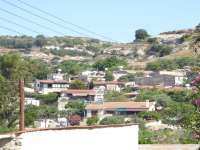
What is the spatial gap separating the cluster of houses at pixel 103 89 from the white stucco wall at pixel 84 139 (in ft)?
133

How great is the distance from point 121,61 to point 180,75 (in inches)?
1443

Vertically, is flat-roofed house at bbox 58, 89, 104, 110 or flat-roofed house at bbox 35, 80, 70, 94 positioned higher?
flat-roofed house at bbox 35, 80, 70, 94

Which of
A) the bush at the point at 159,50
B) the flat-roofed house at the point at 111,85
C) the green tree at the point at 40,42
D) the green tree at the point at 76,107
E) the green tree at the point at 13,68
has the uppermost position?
the green tree at the point at 40,42

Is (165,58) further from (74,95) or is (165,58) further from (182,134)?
(182,134)

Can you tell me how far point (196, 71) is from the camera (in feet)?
45.9

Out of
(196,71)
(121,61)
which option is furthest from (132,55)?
(196,71)

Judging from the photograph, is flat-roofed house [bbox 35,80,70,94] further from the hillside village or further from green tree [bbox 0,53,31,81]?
green tree [bbox 0,53,31,81]

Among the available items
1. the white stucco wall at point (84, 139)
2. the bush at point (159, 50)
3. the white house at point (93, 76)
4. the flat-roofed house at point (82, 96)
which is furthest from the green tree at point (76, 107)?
the bush at point (159, 50)

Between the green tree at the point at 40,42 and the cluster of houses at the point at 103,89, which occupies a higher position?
the green tree at the point at 40,42

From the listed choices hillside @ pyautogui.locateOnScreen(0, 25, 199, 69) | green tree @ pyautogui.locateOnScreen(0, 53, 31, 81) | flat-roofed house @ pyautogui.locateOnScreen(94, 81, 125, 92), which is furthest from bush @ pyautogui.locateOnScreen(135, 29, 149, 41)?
green tree @ pyautogui.locateOnScreen(0, 53, 31, 81)

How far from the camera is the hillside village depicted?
93.2 feet

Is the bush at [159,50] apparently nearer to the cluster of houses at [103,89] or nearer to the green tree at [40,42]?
the cluster of houses at [103,89]

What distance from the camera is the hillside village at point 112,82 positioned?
2841cm

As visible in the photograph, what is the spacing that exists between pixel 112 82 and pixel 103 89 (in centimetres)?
938
